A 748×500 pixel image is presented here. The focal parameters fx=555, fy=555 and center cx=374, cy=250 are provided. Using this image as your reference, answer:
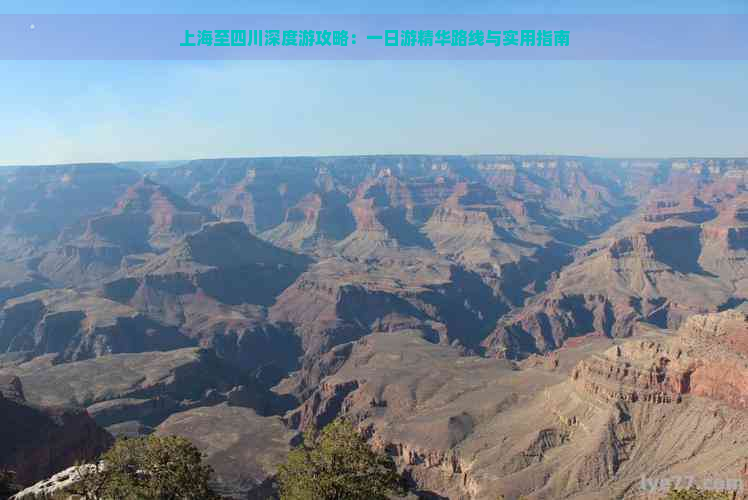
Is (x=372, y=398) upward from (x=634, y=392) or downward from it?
downward

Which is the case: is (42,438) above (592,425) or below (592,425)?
below

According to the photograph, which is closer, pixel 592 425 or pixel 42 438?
pixel 592 425

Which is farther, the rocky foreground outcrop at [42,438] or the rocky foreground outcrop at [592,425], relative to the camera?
the rocky foreground outcrop at [42,438]

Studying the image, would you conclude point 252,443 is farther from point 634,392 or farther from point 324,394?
point 634,392

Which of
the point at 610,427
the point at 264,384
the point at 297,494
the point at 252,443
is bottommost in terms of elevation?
the point at 264,384

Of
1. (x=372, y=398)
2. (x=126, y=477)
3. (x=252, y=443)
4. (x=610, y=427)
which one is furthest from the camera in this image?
(x=372, y=398)

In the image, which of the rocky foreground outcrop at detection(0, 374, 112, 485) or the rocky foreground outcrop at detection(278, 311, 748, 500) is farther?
the rocky foreground outcrop at detection(0, 374, 112, 485)

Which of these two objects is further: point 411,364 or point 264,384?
point 264,384

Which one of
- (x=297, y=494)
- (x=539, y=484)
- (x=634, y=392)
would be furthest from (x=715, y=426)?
(x=297, y=494)

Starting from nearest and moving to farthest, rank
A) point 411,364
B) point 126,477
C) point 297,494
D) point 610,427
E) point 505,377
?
point 126,477
point 297,494
point 610,427
point 505,377
point 411,364

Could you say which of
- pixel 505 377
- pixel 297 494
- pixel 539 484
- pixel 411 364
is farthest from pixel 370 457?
pixel 411 364
